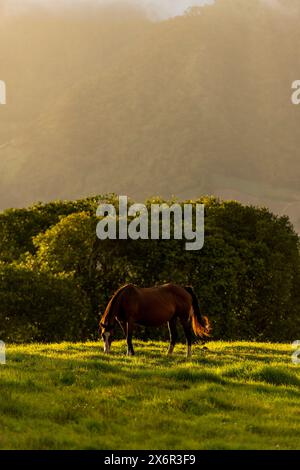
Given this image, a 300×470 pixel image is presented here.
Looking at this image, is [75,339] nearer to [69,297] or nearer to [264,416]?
[69,297]

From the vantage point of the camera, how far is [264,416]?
15219 mm

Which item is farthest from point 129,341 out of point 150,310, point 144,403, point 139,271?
point 139,271

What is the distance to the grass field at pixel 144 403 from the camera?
13.0 metres

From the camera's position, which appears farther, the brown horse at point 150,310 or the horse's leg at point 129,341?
the brown horse at point 150,310

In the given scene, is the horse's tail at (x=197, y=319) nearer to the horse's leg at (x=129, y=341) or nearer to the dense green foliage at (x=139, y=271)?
the horse's leg at (x=129, y=341)

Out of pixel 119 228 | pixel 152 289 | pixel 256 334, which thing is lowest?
pixel 256 334

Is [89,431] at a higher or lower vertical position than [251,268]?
lower

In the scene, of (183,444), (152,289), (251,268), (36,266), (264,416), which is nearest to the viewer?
(183,444)

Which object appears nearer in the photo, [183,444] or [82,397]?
[183,444]

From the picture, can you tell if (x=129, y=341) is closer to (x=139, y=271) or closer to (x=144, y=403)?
(x=144, y=403)

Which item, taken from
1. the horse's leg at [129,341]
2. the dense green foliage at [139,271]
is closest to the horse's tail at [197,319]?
the horse's leg at [129,341]

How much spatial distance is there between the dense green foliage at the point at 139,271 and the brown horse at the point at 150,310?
1116 centimetres
